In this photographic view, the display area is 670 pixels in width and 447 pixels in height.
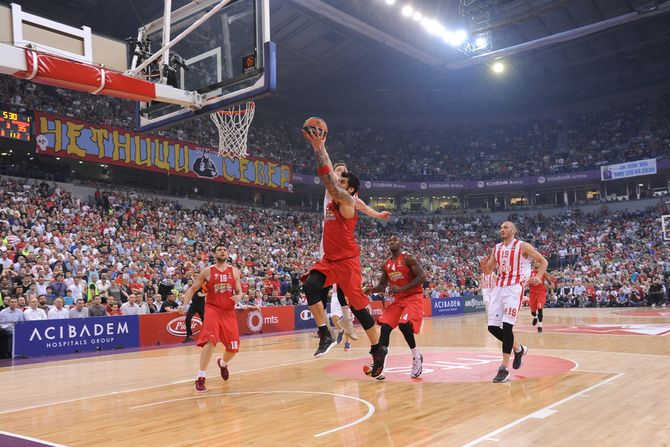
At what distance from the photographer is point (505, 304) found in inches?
314

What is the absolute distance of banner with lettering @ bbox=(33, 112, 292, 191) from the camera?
23.4m

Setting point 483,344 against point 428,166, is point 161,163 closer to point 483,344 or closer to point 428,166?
point 483,344

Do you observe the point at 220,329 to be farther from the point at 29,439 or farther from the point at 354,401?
the point at 29,439

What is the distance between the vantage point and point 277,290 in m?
22.4

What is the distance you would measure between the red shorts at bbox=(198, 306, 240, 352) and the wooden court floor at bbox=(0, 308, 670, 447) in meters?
0.67

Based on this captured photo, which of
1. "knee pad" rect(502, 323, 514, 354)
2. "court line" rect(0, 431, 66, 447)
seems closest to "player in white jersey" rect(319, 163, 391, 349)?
"knee pad" rect(502, 323, 514, 354)

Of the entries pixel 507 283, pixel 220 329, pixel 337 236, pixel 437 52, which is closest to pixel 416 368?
pixel 507 283

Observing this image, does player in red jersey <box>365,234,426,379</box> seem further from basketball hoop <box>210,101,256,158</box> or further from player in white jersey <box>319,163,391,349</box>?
basketball hoop <box>210,101,256,158</box>

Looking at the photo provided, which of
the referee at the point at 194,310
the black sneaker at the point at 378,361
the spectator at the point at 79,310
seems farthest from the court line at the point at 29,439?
the spectator at the point at 79,310

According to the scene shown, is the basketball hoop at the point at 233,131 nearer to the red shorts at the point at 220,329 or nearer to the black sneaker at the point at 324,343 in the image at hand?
the red shorts at the point at 220,329

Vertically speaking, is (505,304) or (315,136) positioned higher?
(315,136)

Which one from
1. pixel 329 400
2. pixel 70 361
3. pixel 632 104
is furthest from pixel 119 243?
pixel 632 104

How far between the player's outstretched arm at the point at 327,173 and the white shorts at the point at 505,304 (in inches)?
111

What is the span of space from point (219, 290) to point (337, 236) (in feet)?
8.13
